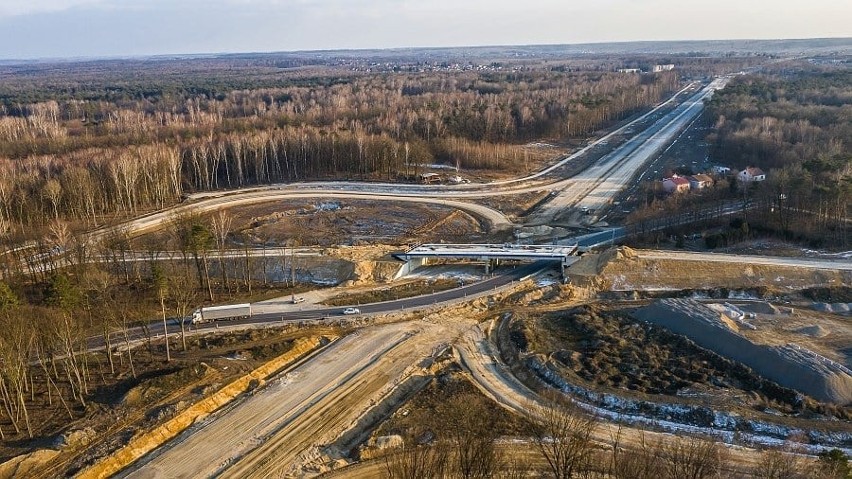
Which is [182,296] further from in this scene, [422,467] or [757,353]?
[757,353]

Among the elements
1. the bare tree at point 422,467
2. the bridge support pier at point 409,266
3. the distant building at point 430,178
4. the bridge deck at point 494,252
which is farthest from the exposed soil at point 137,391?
the distant building at point 430,178

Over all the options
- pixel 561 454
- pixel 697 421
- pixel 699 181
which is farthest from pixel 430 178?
pixel 561 454

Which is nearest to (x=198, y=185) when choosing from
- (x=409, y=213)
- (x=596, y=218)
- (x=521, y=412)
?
(x=409, y=213)

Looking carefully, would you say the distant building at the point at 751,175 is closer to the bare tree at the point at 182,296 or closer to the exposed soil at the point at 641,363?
the exposed soil at the point at 641,363

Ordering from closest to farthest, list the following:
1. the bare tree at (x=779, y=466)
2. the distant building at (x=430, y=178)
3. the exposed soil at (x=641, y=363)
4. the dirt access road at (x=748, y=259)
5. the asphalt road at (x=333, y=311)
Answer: the bare tree at (x=779, y=466) < the exposed soil at (x=641, y=363) < the asphalt road at (x=333, y=311) < the dirt access road at (x=748, y=259) < the distant building at (x=430, y=178)

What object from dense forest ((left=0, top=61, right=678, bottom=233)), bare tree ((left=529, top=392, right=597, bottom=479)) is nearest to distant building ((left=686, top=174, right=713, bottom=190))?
dense forest ((left=0, top=61, right=678, bottom=233))

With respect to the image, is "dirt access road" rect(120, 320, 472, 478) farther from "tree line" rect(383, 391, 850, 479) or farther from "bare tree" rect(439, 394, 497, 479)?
"bare tree" rect(439, 394, 497, 479)
